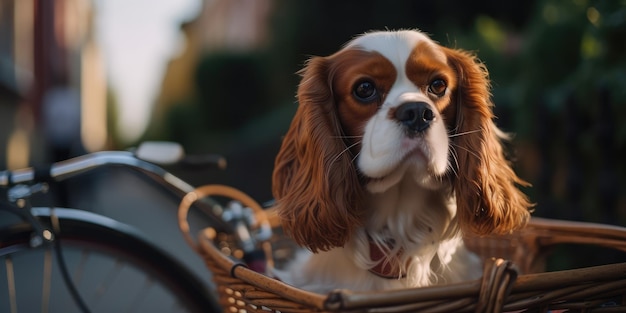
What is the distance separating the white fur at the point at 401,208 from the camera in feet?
4.89

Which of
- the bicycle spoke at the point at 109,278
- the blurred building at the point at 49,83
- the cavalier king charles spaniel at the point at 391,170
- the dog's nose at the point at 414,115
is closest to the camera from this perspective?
the dog's nose at the point at 414,115

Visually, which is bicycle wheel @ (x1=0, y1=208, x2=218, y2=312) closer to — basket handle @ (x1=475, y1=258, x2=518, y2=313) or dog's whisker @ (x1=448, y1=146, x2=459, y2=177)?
dog's whisker @ (x1=448, y1=146, x2=459, y2=177)

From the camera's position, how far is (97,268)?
205 centimetres

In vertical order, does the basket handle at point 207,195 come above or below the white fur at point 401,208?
below

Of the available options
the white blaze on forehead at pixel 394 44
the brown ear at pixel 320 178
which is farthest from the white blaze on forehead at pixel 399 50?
the brown ear at pixel 320 178

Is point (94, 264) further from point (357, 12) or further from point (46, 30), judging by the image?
point (46, 30)

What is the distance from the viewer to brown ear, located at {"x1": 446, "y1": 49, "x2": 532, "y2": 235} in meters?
1.57

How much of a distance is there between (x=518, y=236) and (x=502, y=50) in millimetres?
2340

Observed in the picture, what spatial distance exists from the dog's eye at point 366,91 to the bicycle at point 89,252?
75cm

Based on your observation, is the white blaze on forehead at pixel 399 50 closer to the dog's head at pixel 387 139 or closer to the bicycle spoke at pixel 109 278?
the dog's head at pixel 387 139

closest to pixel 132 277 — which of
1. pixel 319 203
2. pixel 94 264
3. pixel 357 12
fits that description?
pixel 94 264

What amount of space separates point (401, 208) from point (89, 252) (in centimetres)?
90

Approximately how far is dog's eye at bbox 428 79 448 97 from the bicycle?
2.84 ft

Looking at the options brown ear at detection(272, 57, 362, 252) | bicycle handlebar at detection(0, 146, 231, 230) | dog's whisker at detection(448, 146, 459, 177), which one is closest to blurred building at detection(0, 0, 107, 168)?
bicycle handlebar at detection(0, 146, 231, 230)
